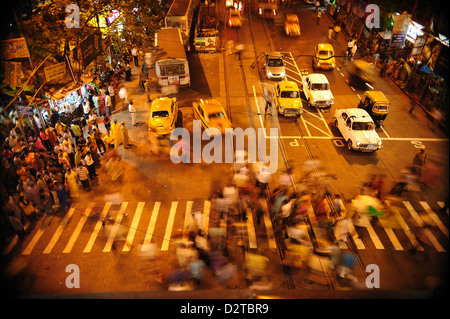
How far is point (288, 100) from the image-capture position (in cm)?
2034

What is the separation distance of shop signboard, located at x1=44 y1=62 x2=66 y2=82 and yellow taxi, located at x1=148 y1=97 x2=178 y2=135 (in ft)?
17.1

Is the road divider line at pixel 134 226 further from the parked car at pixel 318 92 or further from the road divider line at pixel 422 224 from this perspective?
the parked car at pixel 318 92

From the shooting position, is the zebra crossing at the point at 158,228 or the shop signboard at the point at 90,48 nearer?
the zebra crossing at the point at 158,228

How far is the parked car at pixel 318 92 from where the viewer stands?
2092 cm

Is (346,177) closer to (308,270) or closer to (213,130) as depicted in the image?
(308,270)

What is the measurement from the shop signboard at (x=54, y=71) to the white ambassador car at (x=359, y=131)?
1619cm

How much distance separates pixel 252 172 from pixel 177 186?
381cm

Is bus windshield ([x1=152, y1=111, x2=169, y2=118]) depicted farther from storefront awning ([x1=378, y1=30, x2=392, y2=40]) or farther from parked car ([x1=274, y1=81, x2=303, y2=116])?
storefront awning ([x1=378, y1=30, x2=392, y2=40])

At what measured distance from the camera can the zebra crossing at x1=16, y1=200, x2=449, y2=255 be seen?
11945mm

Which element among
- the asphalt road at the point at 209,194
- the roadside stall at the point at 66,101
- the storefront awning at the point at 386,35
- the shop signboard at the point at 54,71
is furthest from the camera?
the storefront awning at the point at 386,35

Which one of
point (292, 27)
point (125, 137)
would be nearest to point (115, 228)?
point (125, 137)

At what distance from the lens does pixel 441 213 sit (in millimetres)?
13227

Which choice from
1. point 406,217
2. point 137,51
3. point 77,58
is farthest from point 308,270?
point 137,51

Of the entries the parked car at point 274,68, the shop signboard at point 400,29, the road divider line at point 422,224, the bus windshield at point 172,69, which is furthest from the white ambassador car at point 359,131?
the bus windshield at point 172,69
